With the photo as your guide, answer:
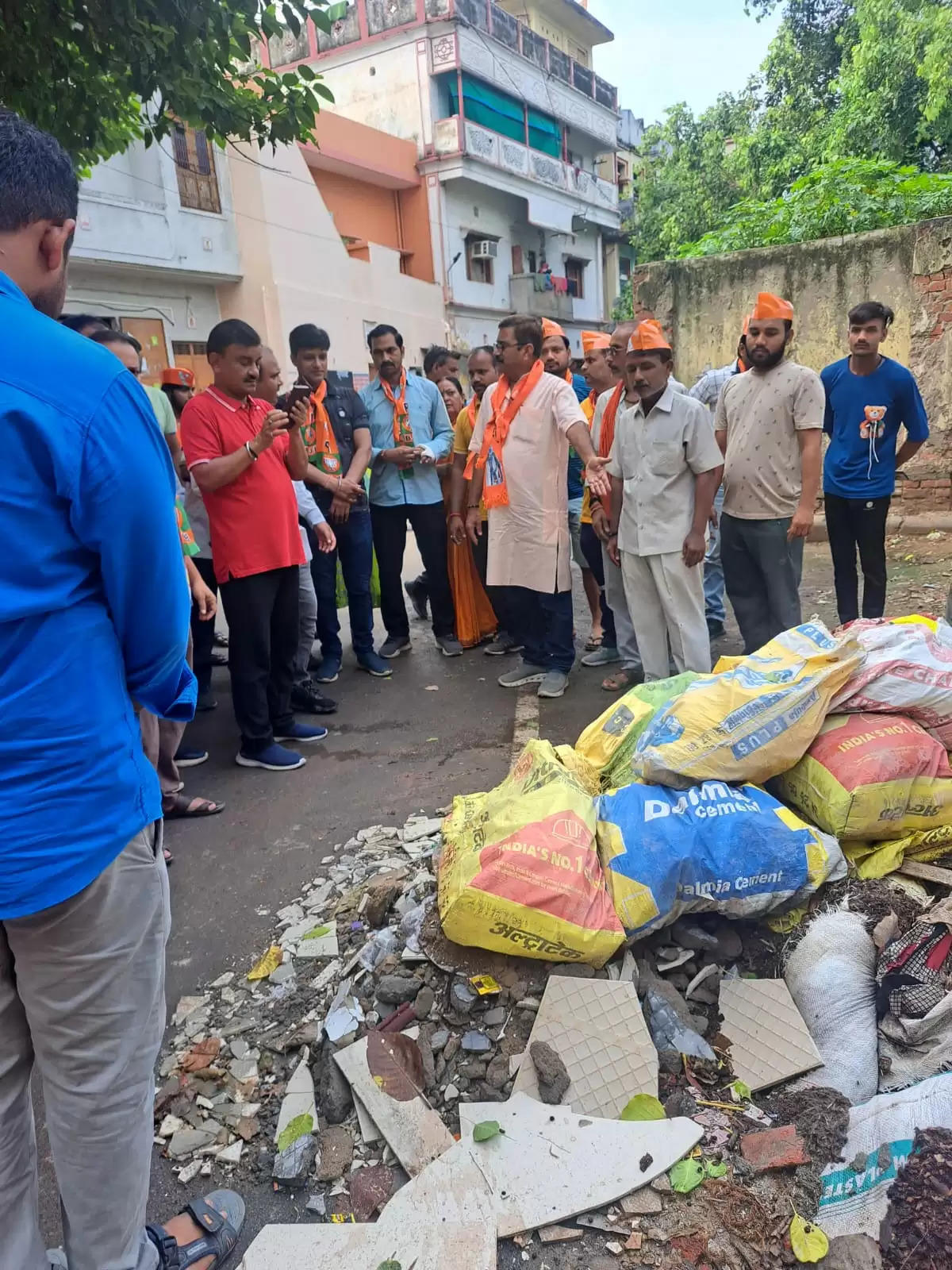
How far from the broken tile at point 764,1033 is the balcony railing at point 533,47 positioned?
23.9 metres

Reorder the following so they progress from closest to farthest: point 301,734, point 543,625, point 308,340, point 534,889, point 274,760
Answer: point 534,889 → point 274,760 → point 301,734 → point 308,340 → point 543,625

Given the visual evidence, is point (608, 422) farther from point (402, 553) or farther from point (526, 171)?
point (526, 171)

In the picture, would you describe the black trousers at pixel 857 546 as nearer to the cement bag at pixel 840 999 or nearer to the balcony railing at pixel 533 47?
the cement bag at pixel 840 999

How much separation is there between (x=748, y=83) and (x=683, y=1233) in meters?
20.4

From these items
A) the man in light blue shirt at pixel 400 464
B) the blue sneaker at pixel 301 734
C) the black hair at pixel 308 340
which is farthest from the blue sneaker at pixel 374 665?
the black hair at pixel 308 340

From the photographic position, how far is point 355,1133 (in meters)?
2.01

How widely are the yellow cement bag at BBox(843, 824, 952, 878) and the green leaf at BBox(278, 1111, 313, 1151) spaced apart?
65.9 inches

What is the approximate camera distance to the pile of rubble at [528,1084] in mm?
1766

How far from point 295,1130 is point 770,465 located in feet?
11.3

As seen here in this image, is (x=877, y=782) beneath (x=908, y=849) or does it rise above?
above

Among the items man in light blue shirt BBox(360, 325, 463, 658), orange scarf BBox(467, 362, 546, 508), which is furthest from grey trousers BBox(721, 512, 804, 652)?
man in light blue shirt BBox(360, 325, 463, 658)

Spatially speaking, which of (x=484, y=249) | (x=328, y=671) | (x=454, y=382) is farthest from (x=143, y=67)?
(x=484, y=249)

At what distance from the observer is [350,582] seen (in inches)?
213

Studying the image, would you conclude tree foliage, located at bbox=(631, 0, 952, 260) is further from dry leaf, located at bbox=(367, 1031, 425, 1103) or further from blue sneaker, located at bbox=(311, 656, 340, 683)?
dry leaf, located at bbox=(367, 1031, 425, 1103)
